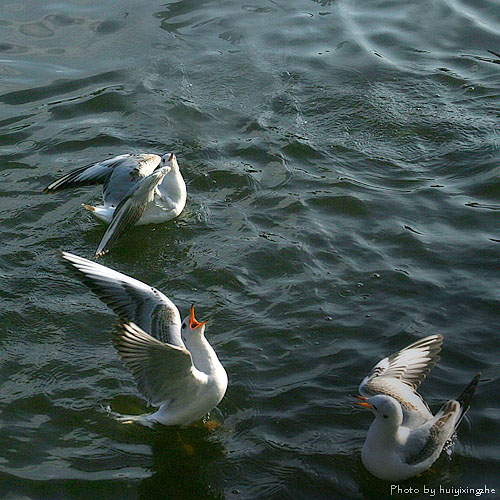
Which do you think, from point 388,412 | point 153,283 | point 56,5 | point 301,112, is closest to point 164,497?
point 388,412

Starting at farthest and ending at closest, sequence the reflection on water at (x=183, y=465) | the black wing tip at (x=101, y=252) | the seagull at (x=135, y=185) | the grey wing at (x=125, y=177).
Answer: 1. the grey wing at (x=125, y=177)
2. the seagull at (x=135, y=185)
3. the black wing tip at (x=101, y=252)
4. the reflection on water at (x=183, y=465)

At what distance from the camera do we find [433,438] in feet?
18.3

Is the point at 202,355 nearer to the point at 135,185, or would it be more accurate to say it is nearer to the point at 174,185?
the point at 135,185

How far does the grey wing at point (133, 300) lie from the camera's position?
20.2ft

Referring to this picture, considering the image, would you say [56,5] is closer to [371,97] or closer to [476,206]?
[371,97]

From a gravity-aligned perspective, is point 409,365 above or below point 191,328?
below

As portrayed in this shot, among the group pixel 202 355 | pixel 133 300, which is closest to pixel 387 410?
pixel 202 355

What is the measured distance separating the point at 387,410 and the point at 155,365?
1.58 m

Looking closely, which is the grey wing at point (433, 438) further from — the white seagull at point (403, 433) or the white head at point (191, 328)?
the white head at point (191, 328)

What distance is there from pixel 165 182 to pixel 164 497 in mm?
3973

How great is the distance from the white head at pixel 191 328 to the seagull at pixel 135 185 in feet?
7.70

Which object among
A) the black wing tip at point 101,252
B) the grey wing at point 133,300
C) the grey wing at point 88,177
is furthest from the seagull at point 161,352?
the grey wing at point 88,177

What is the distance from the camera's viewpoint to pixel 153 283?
7973 mm

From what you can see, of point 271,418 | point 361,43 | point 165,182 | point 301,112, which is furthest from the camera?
point 361,43
